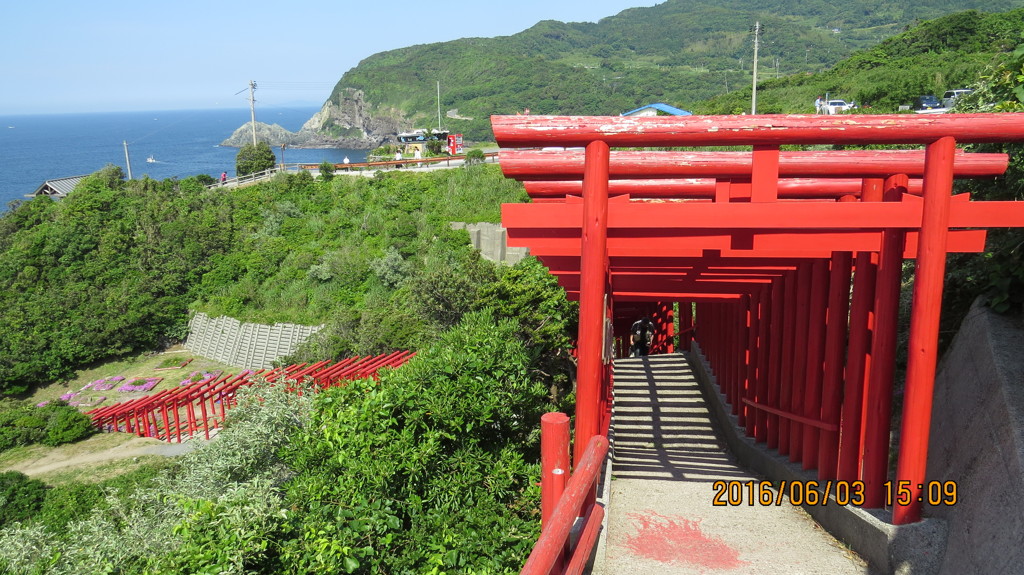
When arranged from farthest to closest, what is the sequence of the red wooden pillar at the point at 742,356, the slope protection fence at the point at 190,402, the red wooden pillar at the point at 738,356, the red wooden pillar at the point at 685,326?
the red wooden pillar at the point at 685,326 → the slope protection fence at the point at 190,402 → the red wooden pillar at the point at 738,356 → the red wooden pillar at the point at 742,356

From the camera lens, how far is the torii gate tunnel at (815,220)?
3803mm

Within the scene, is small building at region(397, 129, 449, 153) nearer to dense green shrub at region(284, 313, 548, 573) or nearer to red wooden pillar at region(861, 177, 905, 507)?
dense green shrub at region(284, 313, 548, 573)

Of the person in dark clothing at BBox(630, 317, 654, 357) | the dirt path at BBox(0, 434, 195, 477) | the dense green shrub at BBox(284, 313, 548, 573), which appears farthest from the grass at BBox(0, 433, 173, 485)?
the person in dark clothing at BBox(630, 317, 654, 357)

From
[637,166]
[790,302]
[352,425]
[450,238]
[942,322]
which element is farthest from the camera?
[450,238]

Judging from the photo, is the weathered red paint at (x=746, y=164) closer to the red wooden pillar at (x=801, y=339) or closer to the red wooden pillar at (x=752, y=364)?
the red wooden pillar at (x=801, y=339)

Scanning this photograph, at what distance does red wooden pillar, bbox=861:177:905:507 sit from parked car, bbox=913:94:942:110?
2913cm

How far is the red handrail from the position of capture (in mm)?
2461

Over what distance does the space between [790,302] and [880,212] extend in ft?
9.65

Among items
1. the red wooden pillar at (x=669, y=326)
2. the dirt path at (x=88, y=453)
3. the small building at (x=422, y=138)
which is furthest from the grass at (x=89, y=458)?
the small building at (x=422, y=138)

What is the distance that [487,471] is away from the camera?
18.4 ft

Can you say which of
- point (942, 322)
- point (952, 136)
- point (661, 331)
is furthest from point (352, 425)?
point (661, 331)

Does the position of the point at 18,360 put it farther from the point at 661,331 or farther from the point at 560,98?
the point at 560,98

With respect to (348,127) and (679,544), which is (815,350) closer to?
(679,544)

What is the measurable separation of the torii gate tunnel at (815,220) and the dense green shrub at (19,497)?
29.1 ft
